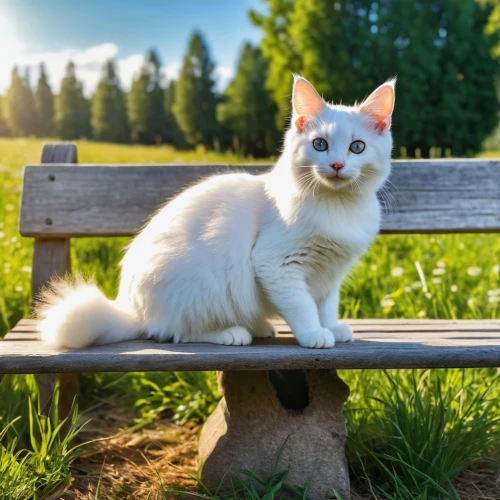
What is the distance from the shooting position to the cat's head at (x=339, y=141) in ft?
6.07

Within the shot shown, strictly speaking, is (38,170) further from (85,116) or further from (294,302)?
(85,116)

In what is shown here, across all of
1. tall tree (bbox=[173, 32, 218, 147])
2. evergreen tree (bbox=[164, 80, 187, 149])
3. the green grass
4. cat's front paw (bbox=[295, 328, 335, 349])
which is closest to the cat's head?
cat's front paw (bbox=[295, 328, 335, 349])

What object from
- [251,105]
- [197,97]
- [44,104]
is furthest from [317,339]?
[44,104]

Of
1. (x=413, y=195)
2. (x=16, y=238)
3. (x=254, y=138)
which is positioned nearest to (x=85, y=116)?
(x=254, y=138)

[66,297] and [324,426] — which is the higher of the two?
[66,297]

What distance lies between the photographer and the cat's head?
6.07 ft

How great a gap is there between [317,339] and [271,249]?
0.96ft

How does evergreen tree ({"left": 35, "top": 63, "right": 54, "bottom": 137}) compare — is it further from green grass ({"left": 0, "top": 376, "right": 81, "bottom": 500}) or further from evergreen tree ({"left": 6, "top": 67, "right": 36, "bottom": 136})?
green grass ({"left": 0, "top": 376, "right": 81, "bottom": 500})

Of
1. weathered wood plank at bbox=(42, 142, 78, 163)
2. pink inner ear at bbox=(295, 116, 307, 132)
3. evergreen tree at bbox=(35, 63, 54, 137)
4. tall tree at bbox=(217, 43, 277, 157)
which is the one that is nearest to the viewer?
pink inner ear at bbox=(295, 116, 307, 132)

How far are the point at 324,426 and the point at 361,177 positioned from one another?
2.68ft

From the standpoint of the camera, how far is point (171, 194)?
8.75ft

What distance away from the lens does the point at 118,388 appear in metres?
3.01

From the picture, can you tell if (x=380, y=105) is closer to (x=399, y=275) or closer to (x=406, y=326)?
(x=406, y=326)

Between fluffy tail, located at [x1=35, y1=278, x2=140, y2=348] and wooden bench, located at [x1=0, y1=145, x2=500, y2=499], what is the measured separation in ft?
0.24
